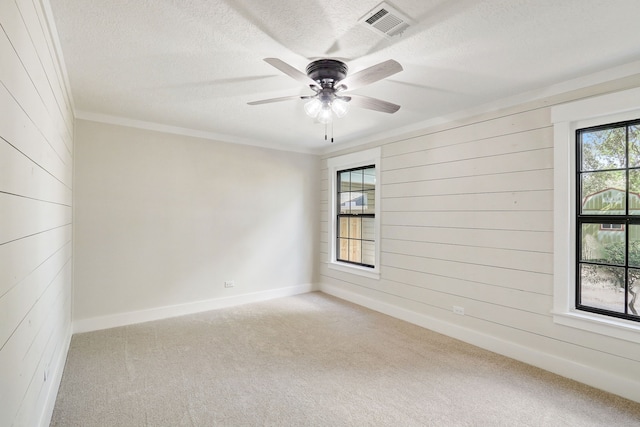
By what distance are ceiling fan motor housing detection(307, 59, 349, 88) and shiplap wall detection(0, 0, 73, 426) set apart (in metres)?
1.59

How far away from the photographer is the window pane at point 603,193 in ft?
8.39

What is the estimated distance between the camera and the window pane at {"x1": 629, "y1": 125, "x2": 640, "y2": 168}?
2.48 metres

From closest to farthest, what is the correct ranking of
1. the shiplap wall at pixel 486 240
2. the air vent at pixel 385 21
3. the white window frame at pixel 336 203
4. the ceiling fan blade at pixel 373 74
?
the air vent at pixel 385 21 → the ceiling fan blade at pixel 373 74 → the shiplap wall at pixel 486 240 → the white window frame at pixel 336 203

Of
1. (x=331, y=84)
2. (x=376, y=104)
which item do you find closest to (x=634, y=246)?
(x=376, y=104)

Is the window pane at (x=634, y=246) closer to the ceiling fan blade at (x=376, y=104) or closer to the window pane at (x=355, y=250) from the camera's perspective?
the ceiling fan blade at (x=376, y=104)

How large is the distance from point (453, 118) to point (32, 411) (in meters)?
4.17

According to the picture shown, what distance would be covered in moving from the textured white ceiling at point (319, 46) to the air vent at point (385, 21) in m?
0.04

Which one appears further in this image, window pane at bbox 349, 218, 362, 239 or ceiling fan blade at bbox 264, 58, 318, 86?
window pane at bbox 349, 218, 362, 239

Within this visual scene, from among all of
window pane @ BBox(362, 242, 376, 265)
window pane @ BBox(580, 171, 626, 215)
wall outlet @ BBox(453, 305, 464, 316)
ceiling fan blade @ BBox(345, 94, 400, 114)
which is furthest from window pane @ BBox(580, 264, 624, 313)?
window pane @ BBox(362, 242, 376, 265)

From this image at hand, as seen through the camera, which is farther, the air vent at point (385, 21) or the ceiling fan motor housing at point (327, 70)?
the ceiling fan motor housing at point (327, 70)

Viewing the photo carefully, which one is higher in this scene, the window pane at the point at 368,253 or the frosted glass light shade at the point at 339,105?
the frosted glass light shade at the point at 339,105

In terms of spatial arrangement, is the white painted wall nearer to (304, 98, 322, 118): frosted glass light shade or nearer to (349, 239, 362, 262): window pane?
(349, 239, 362, 262): window pane

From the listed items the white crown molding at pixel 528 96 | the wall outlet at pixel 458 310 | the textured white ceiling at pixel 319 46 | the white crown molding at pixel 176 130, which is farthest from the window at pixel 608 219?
the white crown molding at pixel 176 130

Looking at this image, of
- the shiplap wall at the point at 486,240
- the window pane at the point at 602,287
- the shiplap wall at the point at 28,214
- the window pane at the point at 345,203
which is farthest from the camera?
the window pane at the point at 345,203
